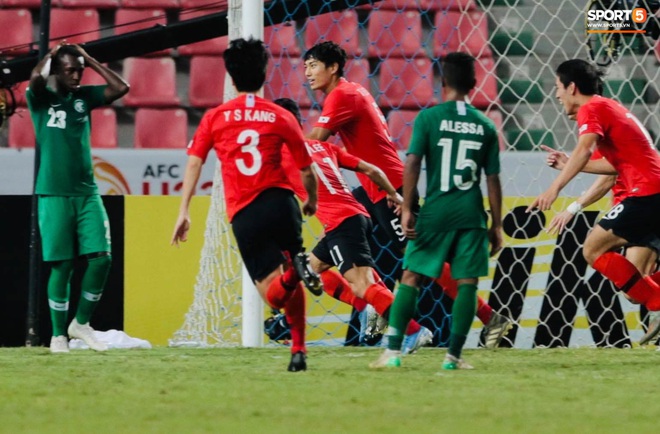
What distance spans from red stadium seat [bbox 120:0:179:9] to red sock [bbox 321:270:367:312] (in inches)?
170

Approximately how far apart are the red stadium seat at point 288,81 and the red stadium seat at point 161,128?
904 millimetres

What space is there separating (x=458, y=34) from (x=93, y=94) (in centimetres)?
390

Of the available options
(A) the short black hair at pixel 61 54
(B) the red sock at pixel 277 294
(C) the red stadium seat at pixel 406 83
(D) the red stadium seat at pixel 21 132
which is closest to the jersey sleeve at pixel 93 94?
(A) the short black hair at pixel 61 54

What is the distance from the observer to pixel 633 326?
301 inches

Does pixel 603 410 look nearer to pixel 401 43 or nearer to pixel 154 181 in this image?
pixel 154 181

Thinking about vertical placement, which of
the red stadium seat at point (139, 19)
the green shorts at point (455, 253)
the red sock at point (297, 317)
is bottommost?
the red sock at point (297, 317)

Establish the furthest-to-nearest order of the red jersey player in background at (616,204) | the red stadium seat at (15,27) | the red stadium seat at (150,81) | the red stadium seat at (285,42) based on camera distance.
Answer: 1. the red stadium seat at (15,27)
2. the red stadium seat at (150,81)
3. the red stadium seat at (285,42)
4. the red jersey player in background at (616,204)

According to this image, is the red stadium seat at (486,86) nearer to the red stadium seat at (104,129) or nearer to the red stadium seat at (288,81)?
the red stadium seat at (288,81)

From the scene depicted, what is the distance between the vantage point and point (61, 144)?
6.48 m

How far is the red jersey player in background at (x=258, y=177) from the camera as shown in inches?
205

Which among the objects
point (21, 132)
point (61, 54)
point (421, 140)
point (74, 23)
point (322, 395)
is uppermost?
point (74, 23)

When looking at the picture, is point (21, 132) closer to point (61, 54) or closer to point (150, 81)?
point (150, 81)

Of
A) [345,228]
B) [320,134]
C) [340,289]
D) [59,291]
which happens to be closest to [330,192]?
[345,228]

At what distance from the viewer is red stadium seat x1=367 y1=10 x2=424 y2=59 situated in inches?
395
